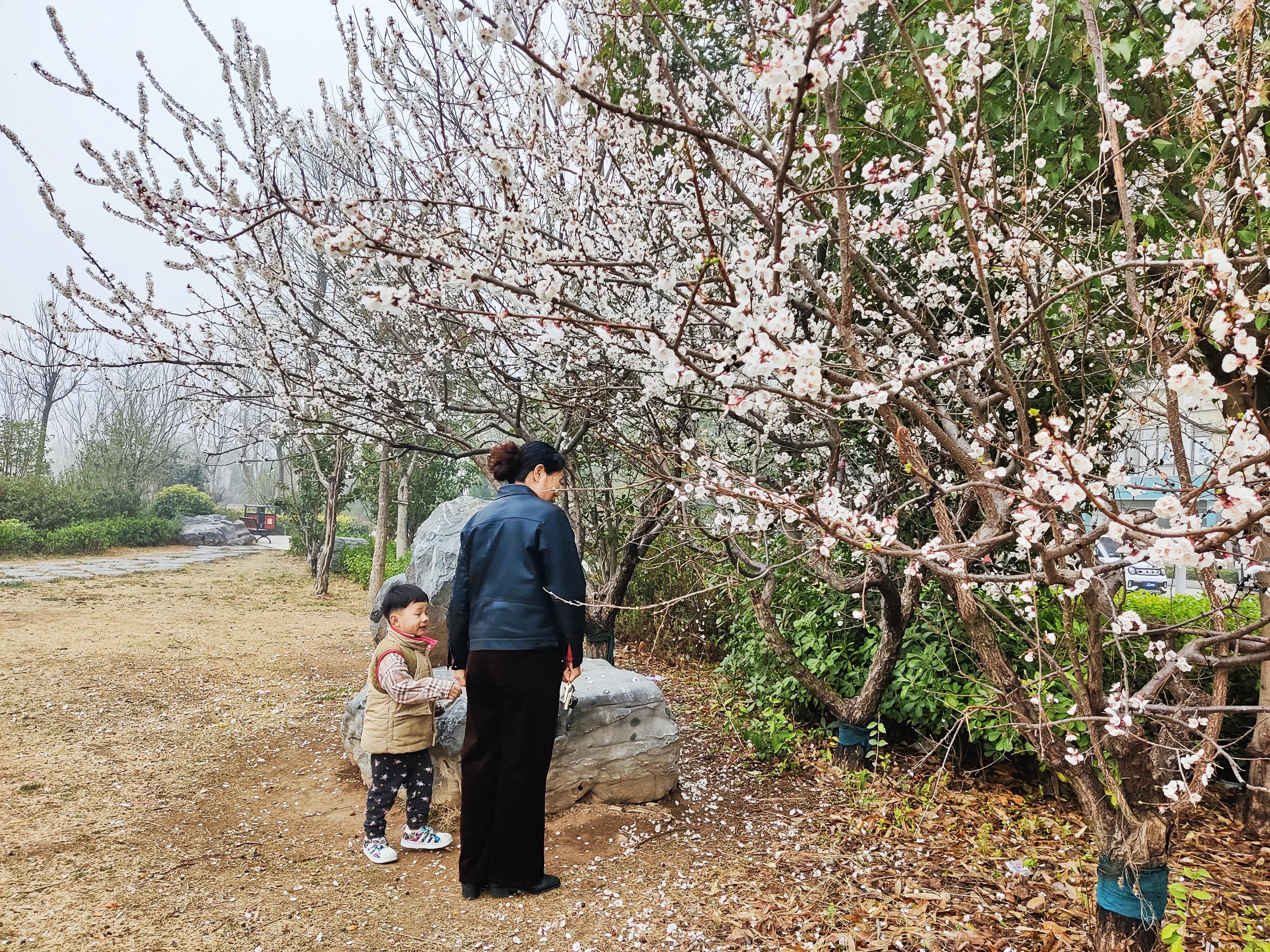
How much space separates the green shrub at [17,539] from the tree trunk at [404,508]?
6.83m

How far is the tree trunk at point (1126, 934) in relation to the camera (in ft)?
Result: 6.99

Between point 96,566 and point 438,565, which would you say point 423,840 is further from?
point 96,566

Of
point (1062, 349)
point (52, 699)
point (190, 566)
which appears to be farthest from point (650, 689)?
point (190, 566)

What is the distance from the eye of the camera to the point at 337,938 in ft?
8.29

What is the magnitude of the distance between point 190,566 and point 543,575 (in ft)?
43.6

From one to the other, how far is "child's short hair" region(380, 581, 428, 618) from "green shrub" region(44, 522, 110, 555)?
581 inches

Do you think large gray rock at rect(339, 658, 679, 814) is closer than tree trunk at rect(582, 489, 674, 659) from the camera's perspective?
Yes

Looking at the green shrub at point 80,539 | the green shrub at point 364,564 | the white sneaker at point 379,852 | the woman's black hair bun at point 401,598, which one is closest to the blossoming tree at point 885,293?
the woman's black hair bun at point 401,598

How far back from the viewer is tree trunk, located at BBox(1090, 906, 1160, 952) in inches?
83.9

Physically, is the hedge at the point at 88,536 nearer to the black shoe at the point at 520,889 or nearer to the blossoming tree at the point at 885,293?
the blossoming tree at the point at 885,293

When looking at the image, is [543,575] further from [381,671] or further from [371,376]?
[371,376]

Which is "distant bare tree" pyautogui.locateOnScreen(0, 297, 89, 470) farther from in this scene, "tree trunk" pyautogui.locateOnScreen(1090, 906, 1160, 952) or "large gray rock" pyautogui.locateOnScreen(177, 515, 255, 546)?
"tree trunk" pyautogui.locateOnScreen(1090, 906, 1160, 952)

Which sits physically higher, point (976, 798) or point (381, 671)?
point (381, 671)

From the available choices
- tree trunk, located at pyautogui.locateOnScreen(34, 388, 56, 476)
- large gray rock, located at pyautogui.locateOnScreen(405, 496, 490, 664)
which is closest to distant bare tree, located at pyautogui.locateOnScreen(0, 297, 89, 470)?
tree trunk, located at pyautogui.locateOnScreen(34, 388, 56, 476)
